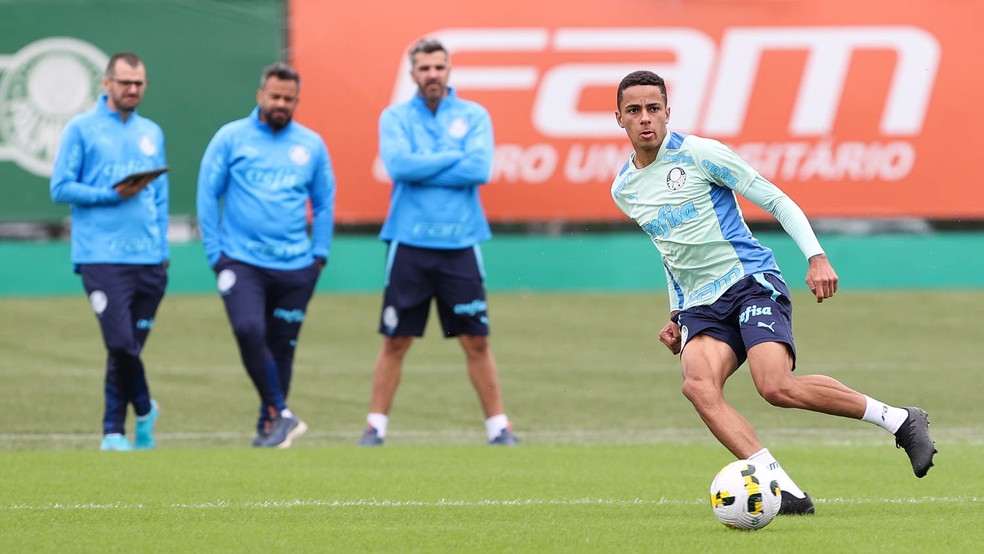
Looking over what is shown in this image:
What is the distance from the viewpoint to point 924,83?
63.2 feet

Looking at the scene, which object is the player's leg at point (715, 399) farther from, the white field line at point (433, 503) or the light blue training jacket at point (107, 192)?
the light blue training jacket at point (107, 192)

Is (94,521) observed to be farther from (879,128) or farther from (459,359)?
(879,128)

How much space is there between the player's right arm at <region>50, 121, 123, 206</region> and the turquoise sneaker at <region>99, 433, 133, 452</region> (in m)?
1.52

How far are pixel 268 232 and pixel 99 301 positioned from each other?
119 centimetres

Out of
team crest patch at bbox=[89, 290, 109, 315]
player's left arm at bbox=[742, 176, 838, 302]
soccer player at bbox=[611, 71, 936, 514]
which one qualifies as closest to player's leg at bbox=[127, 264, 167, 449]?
team crest patch at bbox=[89, 290, 109, 315]

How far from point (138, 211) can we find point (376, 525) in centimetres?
429

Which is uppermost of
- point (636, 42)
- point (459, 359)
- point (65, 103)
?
point (636, 42)

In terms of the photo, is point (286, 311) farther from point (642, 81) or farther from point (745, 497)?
point (745, 497)

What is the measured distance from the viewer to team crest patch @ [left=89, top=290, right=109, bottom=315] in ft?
35.8

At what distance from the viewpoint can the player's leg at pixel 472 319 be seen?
1129 cm

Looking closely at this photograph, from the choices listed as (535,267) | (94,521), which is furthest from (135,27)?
(94,521)

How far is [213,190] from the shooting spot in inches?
446

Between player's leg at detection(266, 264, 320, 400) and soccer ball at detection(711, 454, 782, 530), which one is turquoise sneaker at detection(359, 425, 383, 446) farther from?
soccer ball at detection(711, 454, 782, 530)

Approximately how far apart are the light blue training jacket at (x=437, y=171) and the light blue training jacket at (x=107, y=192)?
1561 mm
